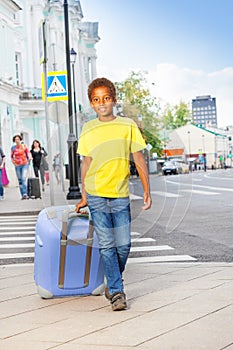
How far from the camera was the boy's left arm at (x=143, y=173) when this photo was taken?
19.1ft

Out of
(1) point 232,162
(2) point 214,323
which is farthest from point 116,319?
(1) point 232,162

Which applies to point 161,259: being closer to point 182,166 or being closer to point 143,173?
point 182,166

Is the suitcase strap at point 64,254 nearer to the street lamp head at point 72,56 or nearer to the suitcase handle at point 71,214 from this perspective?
the suitcase handle at point 71,214

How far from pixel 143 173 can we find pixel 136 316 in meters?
1.15

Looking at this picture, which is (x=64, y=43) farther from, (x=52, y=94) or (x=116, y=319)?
(x=116, y=319)

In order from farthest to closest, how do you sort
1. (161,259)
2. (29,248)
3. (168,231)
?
(168,231)
(29,248)
(161,259)

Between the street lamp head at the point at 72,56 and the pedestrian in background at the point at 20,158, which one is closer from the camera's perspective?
the pedestrian in background at the point at 20,158

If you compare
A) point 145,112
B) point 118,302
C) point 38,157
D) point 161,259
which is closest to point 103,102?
point 145,112

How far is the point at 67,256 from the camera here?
20.1ft

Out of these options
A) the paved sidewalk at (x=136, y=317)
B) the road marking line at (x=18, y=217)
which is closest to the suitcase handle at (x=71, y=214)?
the paved sidewalk at (x=136, y=317)

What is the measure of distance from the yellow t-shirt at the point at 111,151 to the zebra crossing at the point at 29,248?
2.70 m

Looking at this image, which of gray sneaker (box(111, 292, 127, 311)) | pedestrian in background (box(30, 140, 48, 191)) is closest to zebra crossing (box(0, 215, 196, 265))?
gray sneaker (box(111, 292, 127, 311))

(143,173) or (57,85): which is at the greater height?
(57,85)

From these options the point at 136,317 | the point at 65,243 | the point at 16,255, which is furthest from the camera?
the point at 16,255
